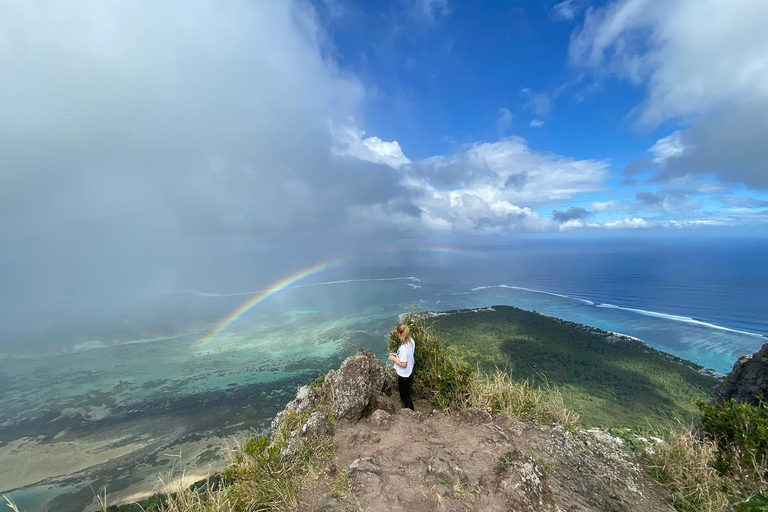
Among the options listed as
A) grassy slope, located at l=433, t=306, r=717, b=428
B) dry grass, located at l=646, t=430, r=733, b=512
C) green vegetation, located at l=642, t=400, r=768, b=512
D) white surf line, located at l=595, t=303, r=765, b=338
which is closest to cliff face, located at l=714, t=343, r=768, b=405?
grassy slope, located at l=433, t=306, r=717, b=428

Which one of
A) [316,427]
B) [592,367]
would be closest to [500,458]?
[316,427]

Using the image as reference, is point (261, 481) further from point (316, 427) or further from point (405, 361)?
point (405, 361)

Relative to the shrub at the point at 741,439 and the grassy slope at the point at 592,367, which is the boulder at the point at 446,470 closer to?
the shrub at the point at 741,439

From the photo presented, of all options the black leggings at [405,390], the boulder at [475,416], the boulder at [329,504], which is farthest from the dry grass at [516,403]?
the boulder at [329,504]

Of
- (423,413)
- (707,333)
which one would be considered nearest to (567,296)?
(707,333)

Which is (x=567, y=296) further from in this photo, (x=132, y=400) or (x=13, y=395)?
(x=13, y=395)
